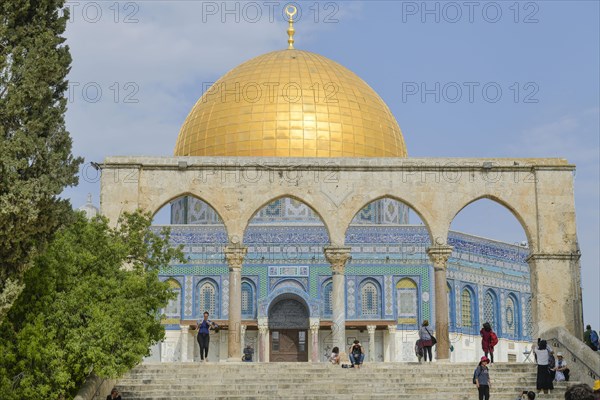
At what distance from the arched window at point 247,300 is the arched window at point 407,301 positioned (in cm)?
417

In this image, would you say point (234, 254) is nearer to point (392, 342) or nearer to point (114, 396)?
point (114, 396)

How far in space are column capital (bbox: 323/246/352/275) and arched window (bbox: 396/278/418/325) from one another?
1026cm

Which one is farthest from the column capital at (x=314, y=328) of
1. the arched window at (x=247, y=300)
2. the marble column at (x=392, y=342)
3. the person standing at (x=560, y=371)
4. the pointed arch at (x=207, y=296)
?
the person standing at (x=560, y=371)

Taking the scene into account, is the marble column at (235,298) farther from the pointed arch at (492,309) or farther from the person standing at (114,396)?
the pointed arch at (492,309)

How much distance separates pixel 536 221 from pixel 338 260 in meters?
3.81

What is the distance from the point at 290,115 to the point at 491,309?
9.20m

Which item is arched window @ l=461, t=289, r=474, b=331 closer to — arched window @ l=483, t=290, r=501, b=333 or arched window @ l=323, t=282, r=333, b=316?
arched window @ l=483, t=290, r=501, b=333

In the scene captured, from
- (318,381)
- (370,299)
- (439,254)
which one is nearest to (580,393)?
(318,381)

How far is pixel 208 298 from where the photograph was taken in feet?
97.9

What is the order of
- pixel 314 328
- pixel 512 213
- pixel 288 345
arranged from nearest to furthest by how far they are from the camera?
pixel 512 213 < pixel 314 328 < pixel 288 345

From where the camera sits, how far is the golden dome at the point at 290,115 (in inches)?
1109

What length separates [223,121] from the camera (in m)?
29.0

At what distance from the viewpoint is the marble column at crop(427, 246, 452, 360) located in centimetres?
1894

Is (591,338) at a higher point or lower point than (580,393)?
higher
